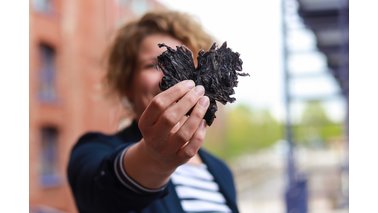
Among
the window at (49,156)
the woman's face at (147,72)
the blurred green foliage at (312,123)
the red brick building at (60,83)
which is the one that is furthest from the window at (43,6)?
the woman's face at (147,72)

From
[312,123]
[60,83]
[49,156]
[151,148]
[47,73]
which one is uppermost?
[151,148]

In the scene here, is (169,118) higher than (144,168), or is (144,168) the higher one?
(169,118)

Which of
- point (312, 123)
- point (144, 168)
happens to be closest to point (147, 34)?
point (144, 168)

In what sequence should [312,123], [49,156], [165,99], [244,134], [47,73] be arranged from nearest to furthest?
[165,99], [312,123], [47,73], [49,156], [244,134]

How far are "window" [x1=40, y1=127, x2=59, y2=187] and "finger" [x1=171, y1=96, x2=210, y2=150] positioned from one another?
20.3 feet

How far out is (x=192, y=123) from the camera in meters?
0.64

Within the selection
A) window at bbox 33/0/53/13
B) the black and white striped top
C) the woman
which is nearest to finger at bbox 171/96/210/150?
the woman

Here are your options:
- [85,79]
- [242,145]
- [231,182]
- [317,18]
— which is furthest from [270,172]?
[231,182]

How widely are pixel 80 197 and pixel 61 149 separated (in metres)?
6.23

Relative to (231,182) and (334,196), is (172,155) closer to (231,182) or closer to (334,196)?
(231,182)

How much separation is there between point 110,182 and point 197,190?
0.27 metres

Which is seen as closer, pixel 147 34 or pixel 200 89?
pixel 200 89

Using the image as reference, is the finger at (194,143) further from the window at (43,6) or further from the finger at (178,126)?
the window at (43,6)

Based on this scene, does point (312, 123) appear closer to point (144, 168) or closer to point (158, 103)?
point (144, 168)
